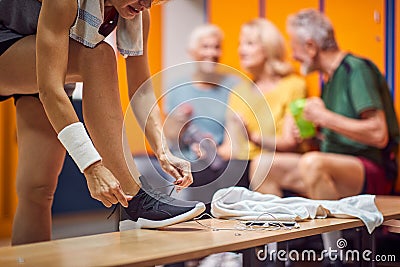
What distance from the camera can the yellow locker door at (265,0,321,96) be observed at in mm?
3688

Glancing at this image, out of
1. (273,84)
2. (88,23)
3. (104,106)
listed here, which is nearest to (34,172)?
(104,106)

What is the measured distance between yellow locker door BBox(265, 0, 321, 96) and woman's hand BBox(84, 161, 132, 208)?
96.8 inches

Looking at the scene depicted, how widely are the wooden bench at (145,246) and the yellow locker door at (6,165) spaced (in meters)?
2.64

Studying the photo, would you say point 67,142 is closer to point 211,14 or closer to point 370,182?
point 370,182

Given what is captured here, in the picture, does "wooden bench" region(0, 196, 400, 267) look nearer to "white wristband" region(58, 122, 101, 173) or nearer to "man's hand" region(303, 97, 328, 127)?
"white wristband" region(58, 122, 101, 173)

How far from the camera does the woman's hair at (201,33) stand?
4.11 m

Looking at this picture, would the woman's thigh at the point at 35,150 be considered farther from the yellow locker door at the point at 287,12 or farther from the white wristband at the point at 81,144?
the yellow locker door at the point at 287,12

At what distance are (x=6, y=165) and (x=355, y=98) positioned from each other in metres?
2.10

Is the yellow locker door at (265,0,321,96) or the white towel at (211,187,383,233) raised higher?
the yellow locker door at (265,0,321,96)

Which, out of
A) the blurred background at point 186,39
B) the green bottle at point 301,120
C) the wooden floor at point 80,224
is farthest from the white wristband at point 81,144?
the wooden floor at point 80,224

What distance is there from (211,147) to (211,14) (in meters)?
2.47

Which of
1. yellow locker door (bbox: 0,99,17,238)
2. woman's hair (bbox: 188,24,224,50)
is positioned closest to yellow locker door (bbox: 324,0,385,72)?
woman's hair (bbox: 188,24,224,50)

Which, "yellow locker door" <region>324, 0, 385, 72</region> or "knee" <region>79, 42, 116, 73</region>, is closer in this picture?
"knee" <region>79, 42, 116, 73</region>

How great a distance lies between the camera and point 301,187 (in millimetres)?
3412
